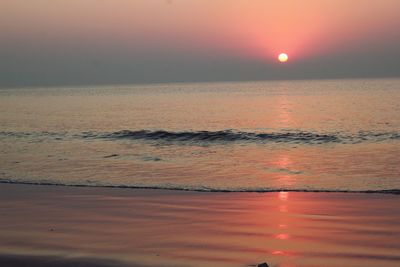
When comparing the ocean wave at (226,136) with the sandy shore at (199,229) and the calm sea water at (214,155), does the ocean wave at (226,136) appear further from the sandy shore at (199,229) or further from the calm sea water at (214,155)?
the sandy shore at (199,229)

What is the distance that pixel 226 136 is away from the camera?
98.5 ft

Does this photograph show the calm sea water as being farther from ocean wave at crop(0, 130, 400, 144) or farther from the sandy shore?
the sandy shore

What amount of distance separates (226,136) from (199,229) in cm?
2115

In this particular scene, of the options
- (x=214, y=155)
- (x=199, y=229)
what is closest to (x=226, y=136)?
(x=214, y=155)

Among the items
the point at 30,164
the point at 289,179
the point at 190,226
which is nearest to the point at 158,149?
the point at 30,164

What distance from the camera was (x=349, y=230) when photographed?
8.77 m

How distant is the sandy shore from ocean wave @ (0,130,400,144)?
579 inches

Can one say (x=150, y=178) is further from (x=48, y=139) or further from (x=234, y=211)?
(x=48, y=139)

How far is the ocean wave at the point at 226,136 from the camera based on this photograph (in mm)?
26891

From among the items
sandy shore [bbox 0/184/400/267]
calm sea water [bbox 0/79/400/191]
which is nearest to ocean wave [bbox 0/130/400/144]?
calm sea water [bbox 0/79/400/191]

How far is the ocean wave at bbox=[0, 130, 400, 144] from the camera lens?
26.9m

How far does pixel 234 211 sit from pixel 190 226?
5.32 feet

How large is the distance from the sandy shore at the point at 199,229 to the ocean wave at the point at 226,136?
1472 centimetres

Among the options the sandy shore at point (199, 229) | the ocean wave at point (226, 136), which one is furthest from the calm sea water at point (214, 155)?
the sandy shore at point (199, 229)
